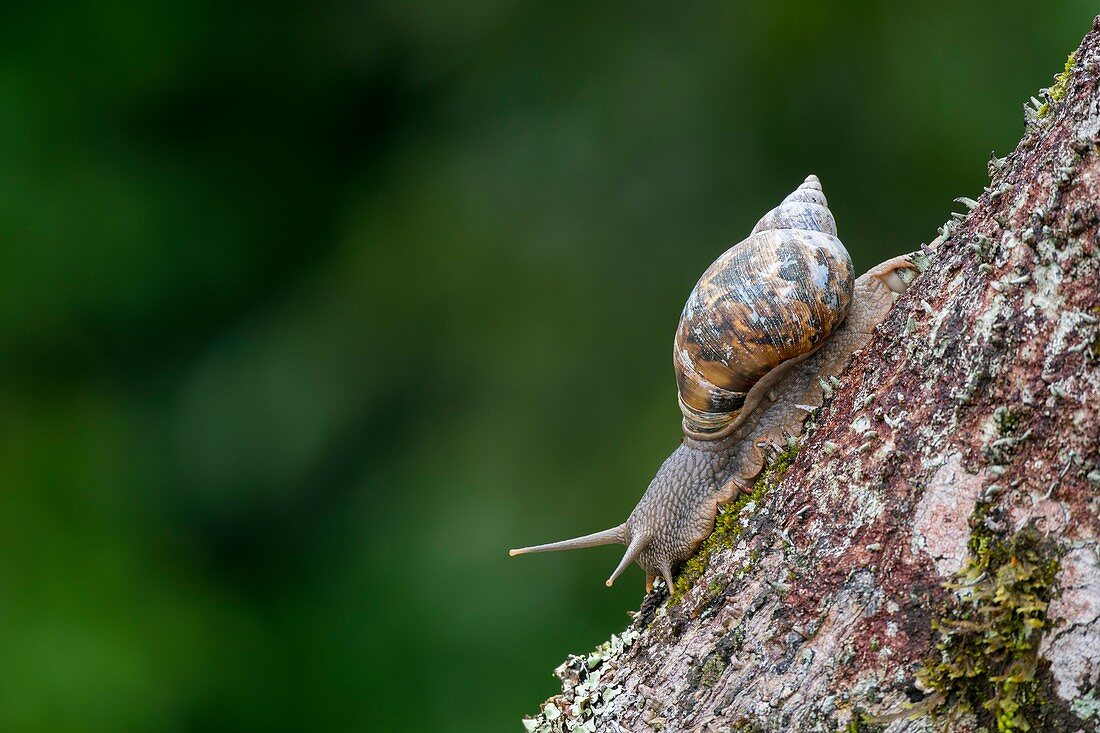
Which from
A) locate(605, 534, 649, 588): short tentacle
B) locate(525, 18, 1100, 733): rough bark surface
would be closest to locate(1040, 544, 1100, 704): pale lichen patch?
locate(525, 18, 1100, 733): rough bark surface

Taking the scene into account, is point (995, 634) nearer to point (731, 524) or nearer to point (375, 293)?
point (731, 524)

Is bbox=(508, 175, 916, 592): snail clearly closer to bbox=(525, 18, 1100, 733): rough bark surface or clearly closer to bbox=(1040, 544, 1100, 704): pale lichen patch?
bbox=(525, 18, 1100, 733): rough bark surface

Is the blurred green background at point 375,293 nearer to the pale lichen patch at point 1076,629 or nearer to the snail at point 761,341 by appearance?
the snail at point 761,341

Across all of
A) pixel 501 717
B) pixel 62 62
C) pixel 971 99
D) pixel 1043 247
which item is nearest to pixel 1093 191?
pixel 1043 247

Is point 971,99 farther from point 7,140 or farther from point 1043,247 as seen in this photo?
point 7,140

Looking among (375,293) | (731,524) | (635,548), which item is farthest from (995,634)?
(375,293)

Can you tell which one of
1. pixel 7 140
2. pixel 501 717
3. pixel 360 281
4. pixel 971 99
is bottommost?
pixel 501 717

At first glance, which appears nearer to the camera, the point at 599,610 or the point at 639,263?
the point at 599,610

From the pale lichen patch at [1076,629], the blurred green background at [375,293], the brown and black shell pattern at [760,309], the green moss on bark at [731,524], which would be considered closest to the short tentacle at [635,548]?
the green moss on bark at [731,524]
